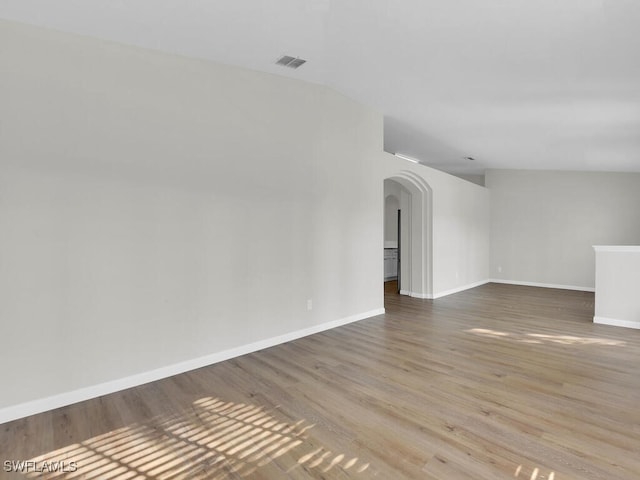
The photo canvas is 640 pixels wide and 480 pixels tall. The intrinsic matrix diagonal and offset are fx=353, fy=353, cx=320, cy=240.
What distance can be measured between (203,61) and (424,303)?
5.22 m

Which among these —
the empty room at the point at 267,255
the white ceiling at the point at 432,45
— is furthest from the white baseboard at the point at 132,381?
the white ceiling at the point at 432,45

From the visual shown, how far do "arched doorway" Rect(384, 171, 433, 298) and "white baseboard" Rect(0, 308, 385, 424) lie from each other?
130 inches

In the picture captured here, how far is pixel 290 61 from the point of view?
3715mm

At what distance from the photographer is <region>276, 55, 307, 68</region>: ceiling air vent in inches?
143

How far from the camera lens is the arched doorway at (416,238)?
6.95 m

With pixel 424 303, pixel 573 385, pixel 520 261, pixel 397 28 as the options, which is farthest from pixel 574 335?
pixel 520 261

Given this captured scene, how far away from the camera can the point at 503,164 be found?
8.66 metres

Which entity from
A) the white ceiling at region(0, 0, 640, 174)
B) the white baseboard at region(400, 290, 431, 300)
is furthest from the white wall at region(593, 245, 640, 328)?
the white baseboard at region(400, 290, 431, 300)

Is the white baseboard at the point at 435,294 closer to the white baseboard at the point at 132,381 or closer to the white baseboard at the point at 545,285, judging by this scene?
the white baseboard at the point at 545,285

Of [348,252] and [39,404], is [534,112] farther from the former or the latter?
[39,404]

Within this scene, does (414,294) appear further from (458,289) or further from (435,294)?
(458,289)

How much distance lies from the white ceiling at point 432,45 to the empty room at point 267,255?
2cm

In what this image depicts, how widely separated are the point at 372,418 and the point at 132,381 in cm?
208

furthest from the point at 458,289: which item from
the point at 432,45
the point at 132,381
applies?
the point at 132,381
